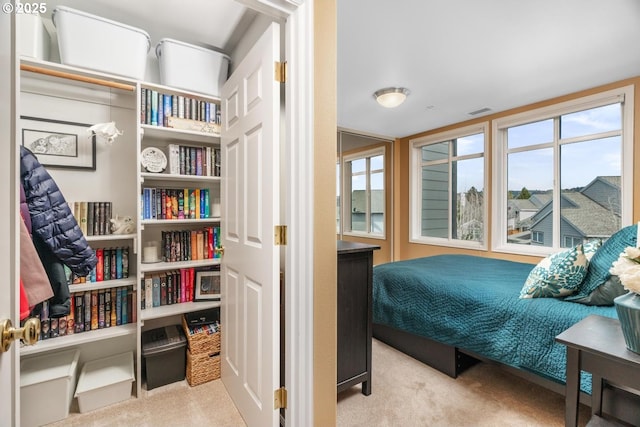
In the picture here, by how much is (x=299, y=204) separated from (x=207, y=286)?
4.67 ft

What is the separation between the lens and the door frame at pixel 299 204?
126 cm

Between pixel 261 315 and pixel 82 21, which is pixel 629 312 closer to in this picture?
pixel 261 315

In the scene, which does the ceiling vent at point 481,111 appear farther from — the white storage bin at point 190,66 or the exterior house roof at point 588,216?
the white storage bin at point 190,66

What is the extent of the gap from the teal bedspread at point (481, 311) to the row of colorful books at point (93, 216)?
2.14 m

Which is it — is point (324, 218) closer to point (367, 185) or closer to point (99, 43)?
point (99, 43)

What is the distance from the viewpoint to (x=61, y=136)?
6.37ft

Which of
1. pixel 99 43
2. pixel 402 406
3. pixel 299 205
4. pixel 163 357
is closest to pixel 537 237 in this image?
pixel 402 406

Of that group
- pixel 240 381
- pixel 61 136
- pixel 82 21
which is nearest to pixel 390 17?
pixel 82 21

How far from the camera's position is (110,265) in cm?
201

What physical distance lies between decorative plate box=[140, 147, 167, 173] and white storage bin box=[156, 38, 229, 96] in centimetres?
48

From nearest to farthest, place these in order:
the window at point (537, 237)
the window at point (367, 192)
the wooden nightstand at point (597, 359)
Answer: the wooden nightstand at point (597, 359)
the window at point (537, 237)
the window at point (367, 192)

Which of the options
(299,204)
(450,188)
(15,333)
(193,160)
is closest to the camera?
(15,333)

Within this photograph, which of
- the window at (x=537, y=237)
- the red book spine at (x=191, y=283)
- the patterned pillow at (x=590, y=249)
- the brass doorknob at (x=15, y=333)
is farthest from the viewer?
the window at (x=537, y=237)

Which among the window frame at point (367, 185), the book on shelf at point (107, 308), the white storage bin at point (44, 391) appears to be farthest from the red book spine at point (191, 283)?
the window frame at point (367, 185)
